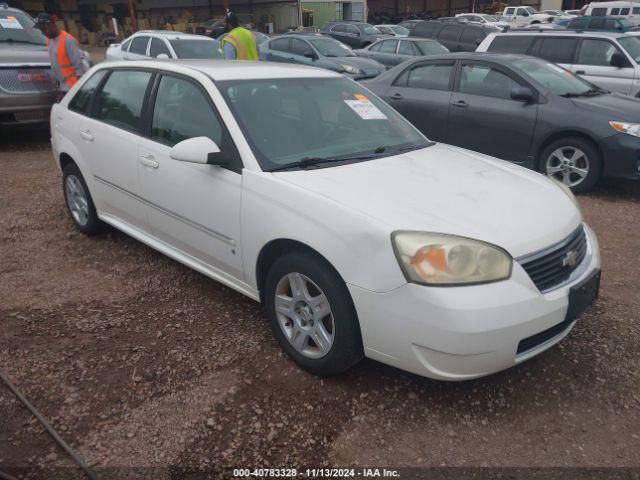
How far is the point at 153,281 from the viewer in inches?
158

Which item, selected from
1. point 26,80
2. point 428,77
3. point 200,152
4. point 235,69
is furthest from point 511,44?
point 200,152

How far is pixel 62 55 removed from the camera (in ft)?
24.5

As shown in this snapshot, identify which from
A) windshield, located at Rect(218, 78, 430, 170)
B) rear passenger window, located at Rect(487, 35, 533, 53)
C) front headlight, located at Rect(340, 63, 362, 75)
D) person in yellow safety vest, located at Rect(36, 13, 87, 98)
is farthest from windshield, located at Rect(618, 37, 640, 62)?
person in yellow safety vest, located at Rect(36, 13, 87, 98)

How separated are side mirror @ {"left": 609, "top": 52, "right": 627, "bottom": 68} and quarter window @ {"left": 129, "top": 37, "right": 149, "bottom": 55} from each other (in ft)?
28.2

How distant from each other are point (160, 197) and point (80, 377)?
1.25 m

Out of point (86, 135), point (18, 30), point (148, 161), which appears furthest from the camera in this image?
point (18, 30)

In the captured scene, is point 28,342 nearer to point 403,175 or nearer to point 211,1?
point 403,175

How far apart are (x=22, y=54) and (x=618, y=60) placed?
9.35 metres

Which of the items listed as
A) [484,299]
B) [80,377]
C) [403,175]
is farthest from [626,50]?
[80,377]

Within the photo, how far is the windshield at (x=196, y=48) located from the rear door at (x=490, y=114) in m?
5.16

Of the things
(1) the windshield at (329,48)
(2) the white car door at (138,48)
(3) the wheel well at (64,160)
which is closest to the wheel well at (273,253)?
(3) the wheel well at (64,160)

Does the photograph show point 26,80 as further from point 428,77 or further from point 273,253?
point 273,253

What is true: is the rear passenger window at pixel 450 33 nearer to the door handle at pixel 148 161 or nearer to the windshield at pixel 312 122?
the windshield at pixel 312 122

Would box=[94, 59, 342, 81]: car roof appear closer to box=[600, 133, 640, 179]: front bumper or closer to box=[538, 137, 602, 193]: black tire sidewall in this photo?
box=[538, 137, 602, 193]: black tire sidewall
